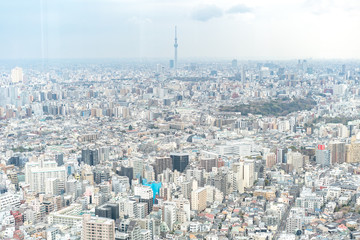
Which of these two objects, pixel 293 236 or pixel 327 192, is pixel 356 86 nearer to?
pixel 327 192

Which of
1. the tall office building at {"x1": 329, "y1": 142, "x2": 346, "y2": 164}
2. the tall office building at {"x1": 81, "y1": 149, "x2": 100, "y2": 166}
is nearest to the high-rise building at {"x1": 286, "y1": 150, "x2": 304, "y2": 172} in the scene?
the tall office building at {"x1": 329, "y1": 142, "x2": 346, "y2": 164}

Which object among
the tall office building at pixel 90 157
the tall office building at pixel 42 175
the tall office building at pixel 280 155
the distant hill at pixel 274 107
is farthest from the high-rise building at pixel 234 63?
the tall office building at pixel 42 175

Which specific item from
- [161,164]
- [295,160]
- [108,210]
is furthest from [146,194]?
[295,160]

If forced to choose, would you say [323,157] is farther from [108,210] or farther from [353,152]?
[108,210]

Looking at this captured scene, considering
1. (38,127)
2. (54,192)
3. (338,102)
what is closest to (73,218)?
(54,192)

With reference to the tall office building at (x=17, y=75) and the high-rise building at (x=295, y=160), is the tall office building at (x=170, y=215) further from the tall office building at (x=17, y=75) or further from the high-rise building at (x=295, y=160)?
the tall office building at (x=17, y=75)

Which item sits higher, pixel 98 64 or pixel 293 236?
pixel 98 64
